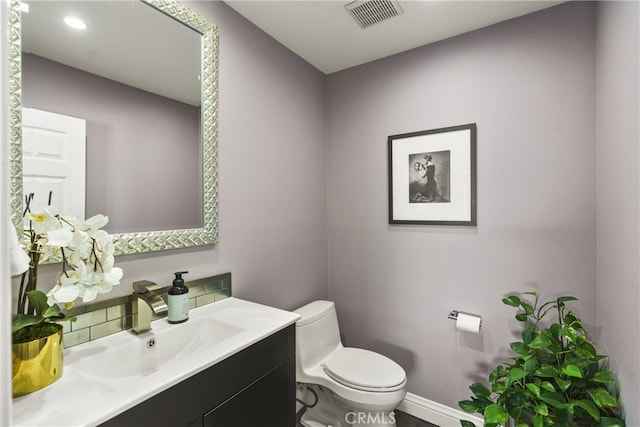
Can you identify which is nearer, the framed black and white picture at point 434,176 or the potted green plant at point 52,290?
the potted green plant at point 52,290

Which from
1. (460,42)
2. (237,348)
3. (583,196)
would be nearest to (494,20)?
(460,42)

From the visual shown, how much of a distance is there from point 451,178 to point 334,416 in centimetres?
158

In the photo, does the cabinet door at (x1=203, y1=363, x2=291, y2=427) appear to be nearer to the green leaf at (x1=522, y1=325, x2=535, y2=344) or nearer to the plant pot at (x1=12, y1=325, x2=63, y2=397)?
the plant pot at (x1=12, y1=325, x2=63, y2=397)

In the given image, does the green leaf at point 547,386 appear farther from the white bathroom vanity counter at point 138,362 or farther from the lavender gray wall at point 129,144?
the lavender gray wall at point 129,144

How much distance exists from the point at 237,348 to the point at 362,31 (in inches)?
69.1

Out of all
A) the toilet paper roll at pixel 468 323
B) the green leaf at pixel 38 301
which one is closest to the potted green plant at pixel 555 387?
the toilet paper roll at pixel 468 323

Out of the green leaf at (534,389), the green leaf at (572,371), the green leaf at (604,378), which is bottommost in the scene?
the green leaf at (534,389)

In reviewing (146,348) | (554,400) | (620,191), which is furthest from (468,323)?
(146,348)

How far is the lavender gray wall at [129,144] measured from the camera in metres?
0.96

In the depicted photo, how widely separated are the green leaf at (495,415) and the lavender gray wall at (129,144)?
1476mm

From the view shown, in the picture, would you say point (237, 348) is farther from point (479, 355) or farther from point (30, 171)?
point (479, 355)


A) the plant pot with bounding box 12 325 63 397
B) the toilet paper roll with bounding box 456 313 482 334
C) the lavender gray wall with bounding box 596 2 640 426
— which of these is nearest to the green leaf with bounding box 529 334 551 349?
the lavender gray wall with bounding box 596 2 640 426

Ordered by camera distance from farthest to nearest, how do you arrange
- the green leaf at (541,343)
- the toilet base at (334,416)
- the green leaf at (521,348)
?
the toilet base at (334,416) → the green leaf at (521,348) → the green leaf at (541,343)

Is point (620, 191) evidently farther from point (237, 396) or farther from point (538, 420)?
point (237, 396)
